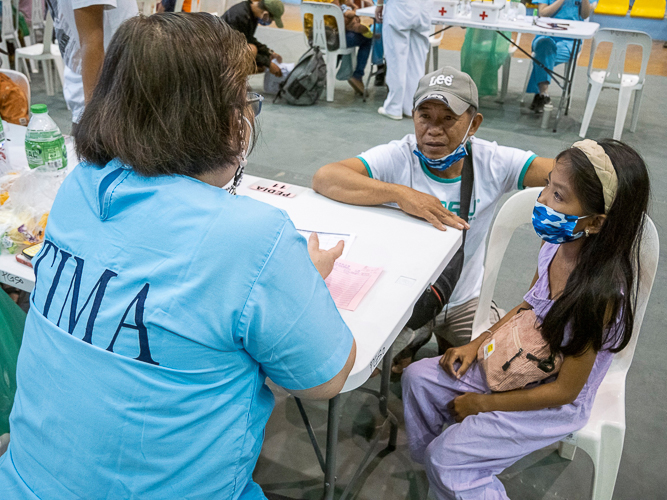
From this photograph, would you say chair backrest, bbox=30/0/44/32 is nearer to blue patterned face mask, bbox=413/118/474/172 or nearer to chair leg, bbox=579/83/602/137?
chair leg, bbox=579/83/602/137

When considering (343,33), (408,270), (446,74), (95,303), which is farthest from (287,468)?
(343,33)

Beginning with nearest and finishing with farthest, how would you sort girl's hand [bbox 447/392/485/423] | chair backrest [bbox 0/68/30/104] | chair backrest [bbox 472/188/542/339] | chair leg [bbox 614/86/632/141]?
girl's hand [bbox 447/392/485/423]
chair backrest [bbox 472/188/542/339]
chair backrest [bbox 0/68/30/104]
chair leg [bbox 614/86/632/141]

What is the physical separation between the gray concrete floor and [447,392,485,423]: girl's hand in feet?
1.28

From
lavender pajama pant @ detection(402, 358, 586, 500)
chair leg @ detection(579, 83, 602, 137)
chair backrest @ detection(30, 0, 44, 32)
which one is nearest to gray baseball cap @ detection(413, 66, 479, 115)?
lavender pajama pant @ detection(402, 358, 586, 500)

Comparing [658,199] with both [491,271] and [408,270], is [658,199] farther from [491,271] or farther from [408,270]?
[408,270]

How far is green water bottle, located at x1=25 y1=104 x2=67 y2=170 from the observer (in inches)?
74.4

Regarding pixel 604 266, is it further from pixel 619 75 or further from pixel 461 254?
pixel 619 75

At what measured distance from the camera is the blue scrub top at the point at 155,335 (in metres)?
0.85

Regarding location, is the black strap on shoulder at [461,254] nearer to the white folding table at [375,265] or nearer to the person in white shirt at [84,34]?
the white folding table at [375,265]

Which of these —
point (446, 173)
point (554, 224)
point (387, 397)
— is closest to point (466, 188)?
point (446, 173)

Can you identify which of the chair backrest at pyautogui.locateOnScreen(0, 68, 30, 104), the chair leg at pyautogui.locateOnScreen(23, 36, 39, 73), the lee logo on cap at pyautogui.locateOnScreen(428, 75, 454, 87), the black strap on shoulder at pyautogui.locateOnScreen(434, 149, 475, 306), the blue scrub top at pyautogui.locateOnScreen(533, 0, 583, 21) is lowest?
the chair leg at pyautogui.locateOnScreen(23, 36, 39, 73)

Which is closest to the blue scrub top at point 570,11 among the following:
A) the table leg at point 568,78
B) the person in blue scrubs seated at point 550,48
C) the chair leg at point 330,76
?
the person in blue scrubs seated at point 550,48

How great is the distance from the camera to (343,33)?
567 centimetres

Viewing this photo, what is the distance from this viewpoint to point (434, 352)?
241 cm
